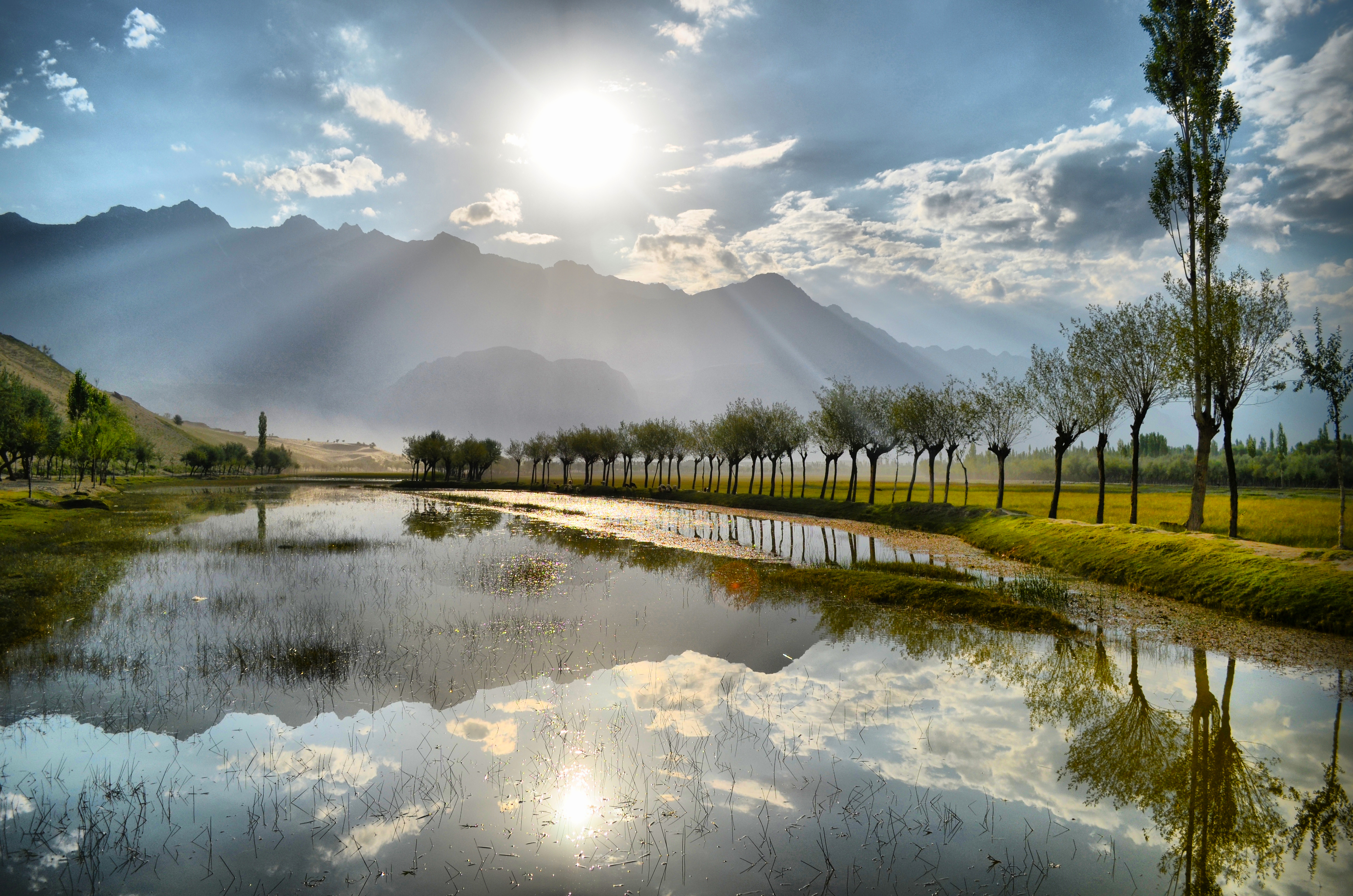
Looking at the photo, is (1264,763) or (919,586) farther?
(919,586)

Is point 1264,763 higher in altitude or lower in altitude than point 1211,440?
lower

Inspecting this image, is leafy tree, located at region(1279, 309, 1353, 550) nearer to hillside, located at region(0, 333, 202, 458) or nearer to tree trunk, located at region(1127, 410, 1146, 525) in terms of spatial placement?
tree trunk, located at region(1127, 410, 1146, 525)

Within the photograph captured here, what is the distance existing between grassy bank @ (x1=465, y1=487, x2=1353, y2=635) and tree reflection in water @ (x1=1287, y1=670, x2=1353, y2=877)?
13.1 metres

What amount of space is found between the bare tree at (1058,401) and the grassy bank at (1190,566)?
661 cm

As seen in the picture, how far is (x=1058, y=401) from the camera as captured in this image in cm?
4453

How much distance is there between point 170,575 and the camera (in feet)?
80.7

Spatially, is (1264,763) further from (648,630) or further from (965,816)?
(648,630)

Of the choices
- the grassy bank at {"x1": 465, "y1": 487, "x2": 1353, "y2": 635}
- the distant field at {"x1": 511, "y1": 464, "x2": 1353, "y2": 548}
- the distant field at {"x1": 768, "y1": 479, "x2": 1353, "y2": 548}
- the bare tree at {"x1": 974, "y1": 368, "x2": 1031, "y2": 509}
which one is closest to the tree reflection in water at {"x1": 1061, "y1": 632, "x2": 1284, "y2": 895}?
the grassy bank at {"x1": 465, "y1": 487, "x2": 1353, "y2": 635}

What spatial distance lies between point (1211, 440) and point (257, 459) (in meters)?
238

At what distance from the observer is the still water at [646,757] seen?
7.27m

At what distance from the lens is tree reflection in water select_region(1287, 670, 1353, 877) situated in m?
7.84

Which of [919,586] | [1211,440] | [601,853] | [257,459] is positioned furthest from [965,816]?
[257,459]

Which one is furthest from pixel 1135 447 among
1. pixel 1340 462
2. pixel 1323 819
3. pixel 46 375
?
pixel 46 375

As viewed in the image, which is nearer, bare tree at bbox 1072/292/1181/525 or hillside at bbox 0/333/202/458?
bare tree at bbox 1072/292/1181/525
